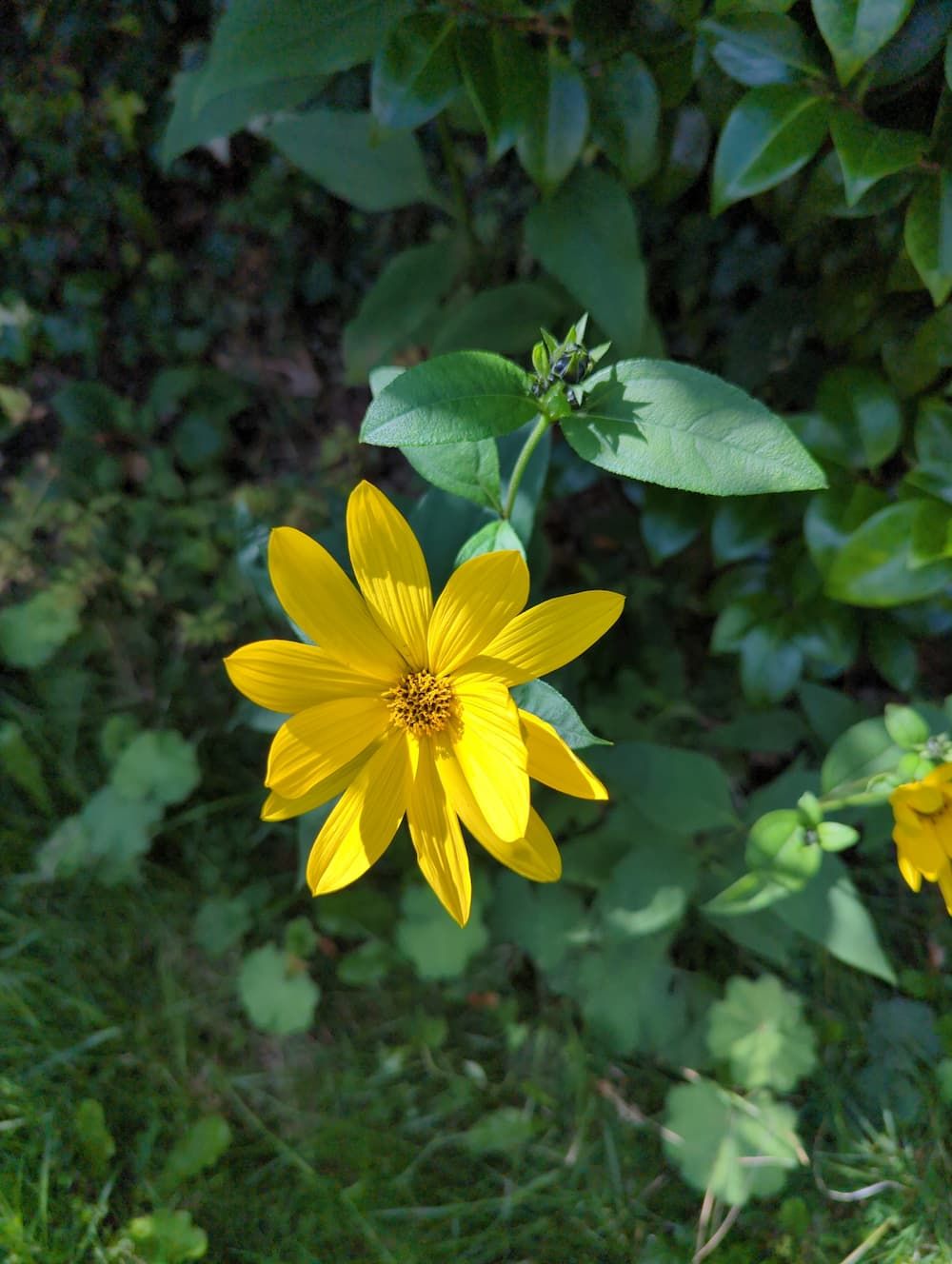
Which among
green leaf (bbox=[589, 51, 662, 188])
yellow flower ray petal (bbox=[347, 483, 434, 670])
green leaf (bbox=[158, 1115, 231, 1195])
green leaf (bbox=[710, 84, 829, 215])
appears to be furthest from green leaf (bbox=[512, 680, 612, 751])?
green leaf (bbox=[158, 1115, 231, 1195])

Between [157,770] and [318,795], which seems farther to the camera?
[157,770]

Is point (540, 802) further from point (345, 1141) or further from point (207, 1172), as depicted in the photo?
point (207, 1172)

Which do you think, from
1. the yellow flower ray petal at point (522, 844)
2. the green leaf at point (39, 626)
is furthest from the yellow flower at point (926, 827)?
the green leaf at point (39, 626)

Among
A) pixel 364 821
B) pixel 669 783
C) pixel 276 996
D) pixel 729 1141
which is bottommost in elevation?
pixel 729 1141

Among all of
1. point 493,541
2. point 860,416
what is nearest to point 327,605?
point 493,541

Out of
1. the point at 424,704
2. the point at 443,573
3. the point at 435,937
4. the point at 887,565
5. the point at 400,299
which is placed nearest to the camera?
the point at 424,704

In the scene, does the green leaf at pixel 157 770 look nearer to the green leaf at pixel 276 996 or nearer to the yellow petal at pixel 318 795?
the green leaf at pixel 276 996

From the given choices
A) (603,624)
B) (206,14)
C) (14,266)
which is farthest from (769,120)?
(14,266)

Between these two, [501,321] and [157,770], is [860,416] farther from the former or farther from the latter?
[157,770]
